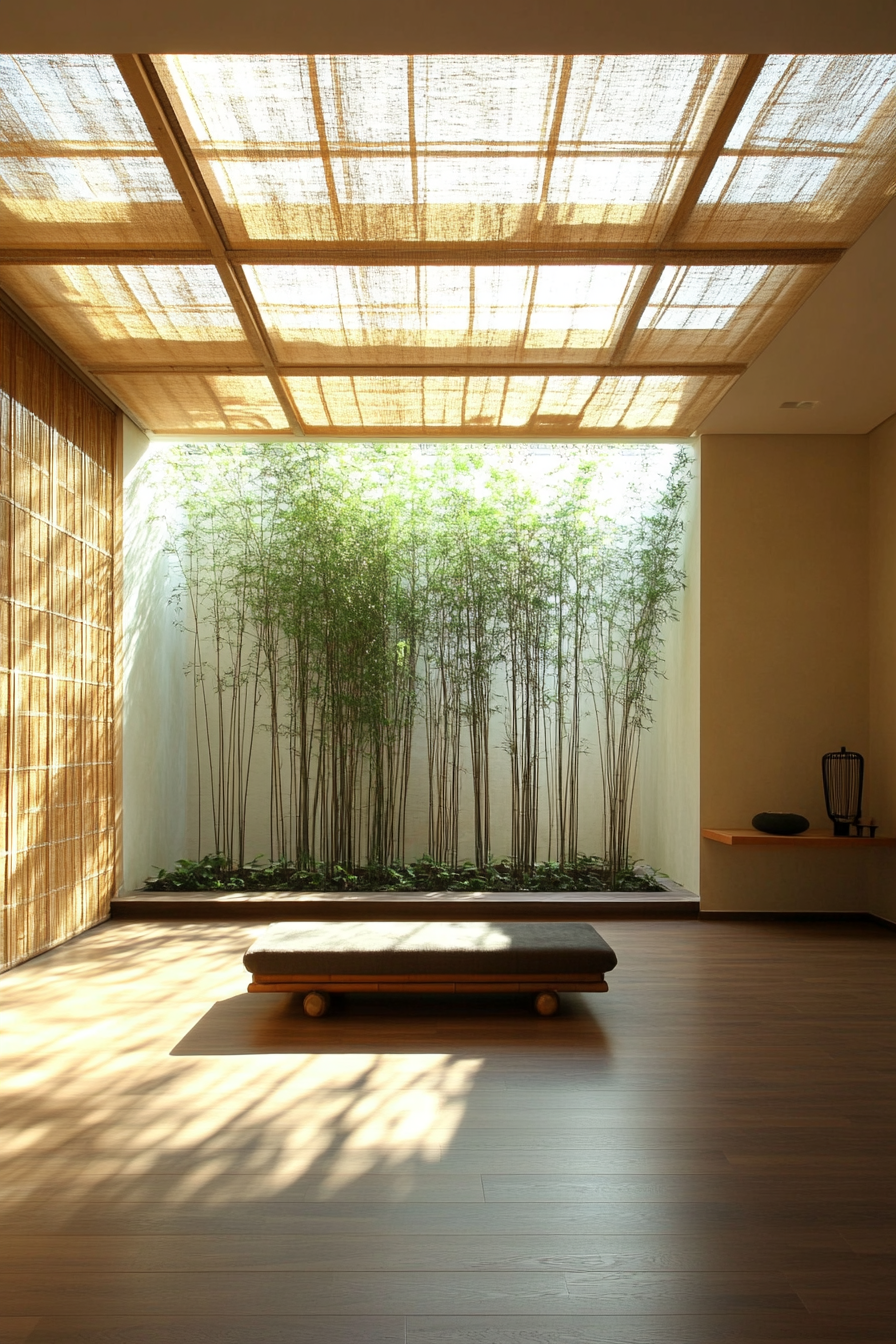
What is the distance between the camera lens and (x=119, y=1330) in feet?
5.99

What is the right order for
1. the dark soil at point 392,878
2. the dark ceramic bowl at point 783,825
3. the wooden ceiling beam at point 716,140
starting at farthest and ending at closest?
the dark soil at point 392,878 → the dark ceramic bowl at point 783,825 → the wooden ceiling beam at point 716,140

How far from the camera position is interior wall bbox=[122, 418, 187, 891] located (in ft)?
20.6

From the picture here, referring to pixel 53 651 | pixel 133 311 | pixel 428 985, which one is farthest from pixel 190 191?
pixel 428 985

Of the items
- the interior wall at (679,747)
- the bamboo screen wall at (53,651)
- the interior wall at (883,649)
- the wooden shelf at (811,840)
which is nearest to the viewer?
the bamboo screen wall at (53,651)

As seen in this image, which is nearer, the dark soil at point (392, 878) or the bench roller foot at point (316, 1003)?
the bench roller foot at point (316, 1003)

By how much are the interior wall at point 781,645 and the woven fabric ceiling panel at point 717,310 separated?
1451 mm

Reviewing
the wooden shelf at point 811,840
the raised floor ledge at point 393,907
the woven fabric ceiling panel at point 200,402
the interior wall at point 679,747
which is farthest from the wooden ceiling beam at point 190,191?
the wooden shelf at point 811,840

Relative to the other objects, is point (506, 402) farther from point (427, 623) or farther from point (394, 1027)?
point (394, 1027)

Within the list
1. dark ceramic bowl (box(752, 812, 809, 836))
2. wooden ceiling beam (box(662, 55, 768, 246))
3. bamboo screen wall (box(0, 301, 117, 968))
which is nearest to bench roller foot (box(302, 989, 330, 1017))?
bamboo screen wall (box(0, 301, 117, 968))

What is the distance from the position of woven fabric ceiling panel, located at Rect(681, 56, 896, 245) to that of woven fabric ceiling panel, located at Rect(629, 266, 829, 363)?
0.87 feet

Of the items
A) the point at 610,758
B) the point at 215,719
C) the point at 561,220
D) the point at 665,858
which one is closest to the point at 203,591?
the point at 215,719

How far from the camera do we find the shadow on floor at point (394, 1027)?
11.5ft

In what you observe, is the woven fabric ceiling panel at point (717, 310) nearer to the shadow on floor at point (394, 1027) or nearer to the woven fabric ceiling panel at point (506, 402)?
the woven fabric ceiling panel at point (506, 402)

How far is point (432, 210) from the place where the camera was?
369 centimetres
